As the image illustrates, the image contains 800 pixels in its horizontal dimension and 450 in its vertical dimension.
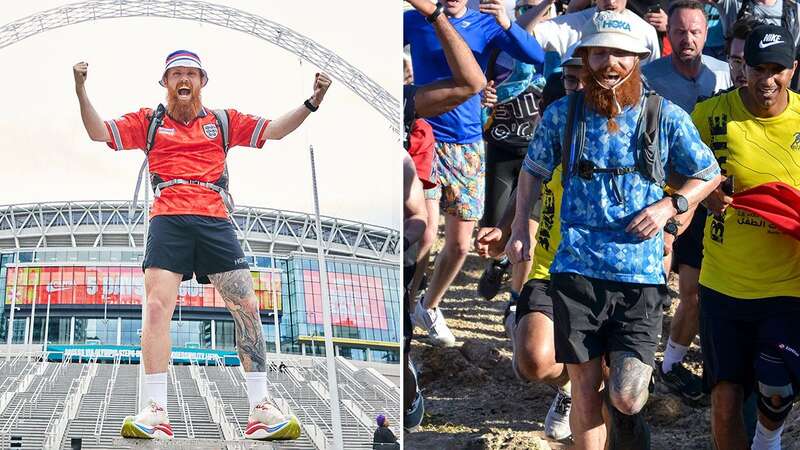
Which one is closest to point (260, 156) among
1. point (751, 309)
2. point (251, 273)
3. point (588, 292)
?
point (251, 273)

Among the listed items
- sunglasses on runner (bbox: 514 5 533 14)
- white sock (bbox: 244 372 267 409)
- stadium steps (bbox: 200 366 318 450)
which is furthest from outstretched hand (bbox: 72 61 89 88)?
sunglasses on runner (bbox: 514 5 533 14)

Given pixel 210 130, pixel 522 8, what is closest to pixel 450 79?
pixel 210 130

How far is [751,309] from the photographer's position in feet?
23.2

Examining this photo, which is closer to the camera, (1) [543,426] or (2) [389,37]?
(2) [389,37]

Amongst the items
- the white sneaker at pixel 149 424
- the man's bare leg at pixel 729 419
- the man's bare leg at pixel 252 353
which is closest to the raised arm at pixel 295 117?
the man's bare leg at pixel 252 353

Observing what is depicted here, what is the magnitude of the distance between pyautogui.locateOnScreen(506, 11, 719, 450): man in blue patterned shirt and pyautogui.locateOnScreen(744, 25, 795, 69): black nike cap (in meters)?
0.61

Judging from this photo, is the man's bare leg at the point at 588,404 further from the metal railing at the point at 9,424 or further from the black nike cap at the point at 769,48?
the metal railing at the point at 9,424

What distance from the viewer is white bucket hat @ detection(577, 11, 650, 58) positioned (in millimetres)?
6574

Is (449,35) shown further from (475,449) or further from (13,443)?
(13,443)

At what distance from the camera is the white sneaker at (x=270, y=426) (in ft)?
22.5

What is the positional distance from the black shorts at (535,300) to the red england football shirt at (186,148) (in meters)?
1.41

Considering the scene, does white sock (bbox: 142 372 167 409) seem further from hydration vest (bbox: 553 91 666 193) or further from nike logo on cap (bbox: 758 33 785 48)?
nike logo on cap (bbox: 758 33 785 48)

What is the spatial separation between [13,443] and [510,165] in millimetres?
4165

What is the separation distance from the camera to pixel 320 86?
7.02 metres
